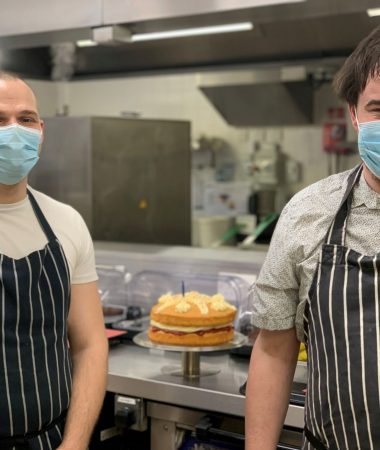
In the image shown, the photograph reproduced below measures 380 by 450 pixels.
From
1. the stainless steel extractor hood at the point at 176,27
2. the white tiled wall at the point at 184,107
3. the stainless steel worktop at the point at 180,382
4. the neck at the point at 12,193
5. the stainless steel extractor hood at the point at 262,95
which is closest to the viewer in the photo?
the neck at the point at 12,193

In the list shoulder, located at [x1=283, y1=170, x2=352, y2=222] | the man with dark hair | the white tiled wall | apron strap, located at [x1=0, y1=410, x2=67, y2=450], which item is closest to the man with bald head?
apron strap, located at [x1=0, y1=410, x2=67, y2=450]

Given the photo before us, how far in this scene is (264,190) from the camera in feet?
16.2

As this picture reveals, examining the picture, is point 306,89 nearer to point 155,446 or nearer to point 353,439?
point 155,446

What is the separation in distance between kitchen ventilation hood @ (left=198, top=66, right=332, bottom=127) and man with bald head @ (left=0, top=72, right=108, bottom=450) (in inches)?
114

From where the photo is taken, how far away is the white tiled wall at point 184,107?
192 inches

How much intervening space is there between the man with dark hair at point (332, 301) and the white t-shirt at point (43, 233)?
50 centimetres

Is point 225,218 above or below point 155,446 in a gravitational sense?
above

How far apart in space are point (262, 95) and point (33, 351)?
3395 millimetres

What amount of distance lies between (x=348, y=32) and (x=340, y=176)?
2072 mm

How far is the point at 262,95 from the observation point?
A: 455cm

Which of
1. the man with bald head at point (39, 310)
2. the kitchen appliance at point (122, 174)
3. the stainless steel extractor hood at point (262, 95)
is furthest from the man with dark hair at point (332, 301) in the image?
the stainless steel extractor hood at point (262, 95)

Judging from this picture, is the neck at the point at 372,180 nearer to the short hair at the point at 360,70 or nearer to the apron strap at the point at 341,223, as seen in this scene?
the apron strap at the point at 341,223

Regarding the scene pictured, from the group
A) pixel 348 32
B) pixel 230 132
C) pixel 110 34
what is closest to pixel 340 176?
pixel 110 34

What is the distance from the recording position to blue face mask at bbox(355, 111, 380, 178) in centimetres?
113
